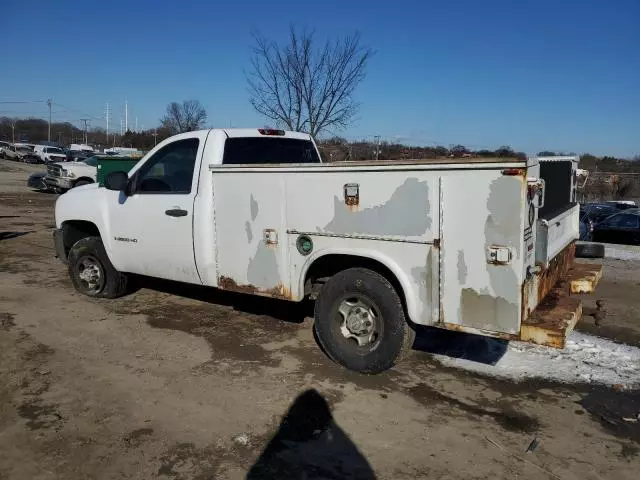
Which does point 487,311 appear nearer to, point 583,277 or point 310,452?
point 310,452

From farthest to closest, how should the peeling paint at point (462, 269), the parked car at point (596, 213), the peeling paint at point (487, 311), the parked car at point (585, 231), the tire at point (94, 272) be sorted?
the parked car at point (596, 213), the parked car at point (585, 231), the tire at point (94, 272), the peeling paint at point (462, 269), the peeling paint at point (487, 311)

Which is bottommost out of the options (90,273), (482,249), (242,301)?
(242,301)

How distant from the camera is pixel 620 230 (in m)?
14.8

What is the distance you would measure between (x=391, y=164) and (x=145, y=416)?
100 inches

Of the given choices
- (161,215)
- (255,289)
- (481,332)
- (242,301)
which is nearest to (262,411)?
(255,289)

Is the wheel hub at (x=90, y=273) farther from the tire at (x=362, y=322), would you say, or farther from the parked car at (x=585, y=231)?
the parked car at (x=585, y=231)

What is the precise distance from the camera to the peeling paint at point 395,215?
411 cm

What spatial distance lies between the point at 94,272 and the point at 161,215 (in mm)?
1757

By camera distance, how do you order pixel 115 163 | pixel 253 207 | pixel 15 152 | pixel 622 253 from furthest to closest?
pixel 15 152, pixel 115 163, pixel 622 253, pixel 253 207

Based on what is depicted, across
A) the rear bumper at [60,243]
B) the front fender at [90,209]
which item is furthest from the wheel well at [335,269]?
the rear bumper at [60,243]

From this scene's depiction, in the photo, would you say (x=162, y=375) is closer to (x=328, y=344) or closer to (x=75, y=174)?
(x=328, y=344)

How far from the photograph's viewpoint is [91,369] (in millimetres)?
4824

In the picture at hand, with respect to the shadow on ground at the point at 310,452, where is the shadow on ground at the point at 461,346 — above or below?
above

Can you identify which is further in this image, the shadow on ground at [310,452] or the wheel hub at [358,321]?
the wheel hub at [358,321]
